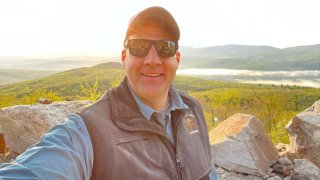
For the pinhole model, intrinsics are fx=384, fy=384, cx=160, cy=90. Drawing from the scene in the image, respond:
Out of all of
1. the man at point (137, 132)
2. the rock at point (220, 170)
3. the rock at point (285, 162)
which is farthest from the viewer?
the rock at point (285, 162)

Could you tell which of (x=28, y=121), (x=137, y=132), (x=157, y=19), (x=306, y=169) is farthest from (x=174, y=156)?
(x=306, y=169)

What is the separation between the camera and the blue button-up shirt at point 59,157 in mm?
1478

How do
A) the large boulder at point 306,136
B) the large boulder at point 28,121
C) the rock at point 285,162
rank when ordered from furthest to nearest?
1. the large boulder at point 306,136
2. the rock at point 285,162
3. the large boulder at point 28,121

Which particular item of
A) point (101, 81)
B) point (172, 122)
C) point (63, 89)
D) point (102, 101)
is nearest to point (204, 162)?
point (172, 122)

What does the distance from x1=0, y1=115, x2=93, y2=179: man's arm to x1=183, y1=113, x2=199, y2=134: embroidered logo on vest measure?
3.45ft

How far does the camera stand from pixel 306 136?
8781 millimetres

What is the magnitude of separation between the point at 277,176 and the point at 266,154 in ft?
1.93

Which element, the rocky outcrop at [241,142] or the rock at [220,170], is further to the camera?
the rock at [220,170]

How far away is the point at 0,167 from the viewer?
4.87 ft

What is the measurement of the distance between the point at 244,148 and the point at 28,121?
14.0 feet

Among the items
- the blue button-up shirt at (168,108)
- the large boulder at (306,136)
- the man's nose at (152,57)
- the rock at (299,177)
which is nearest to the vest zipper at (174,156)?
the blue button-up shirt at (168,108)

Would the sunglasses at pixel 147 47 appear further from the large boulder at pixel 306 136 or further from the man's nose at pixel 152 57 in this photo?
the large boulder at pixel 306 136

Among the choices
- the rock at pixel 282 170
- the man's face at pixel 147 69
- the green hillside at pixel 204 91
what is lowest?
the green hillside at pixel 204 91

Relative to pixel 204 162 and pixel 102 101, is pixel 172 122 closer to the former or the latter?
pixel 204 162
